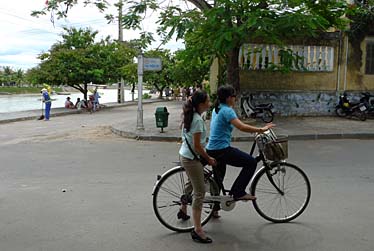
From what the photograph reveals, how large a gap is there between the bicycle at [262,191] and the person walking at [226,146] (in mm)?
140

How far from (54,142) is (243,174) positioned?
8580 millimetres

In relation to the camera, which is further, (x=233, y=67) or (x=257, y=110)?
(x=257, y=110)

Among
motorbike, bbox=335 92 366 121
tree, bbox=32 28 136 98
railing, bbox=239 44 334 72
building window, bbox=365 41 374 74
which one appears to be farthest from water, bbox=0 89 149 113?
building window, bbox=365 41 374 74

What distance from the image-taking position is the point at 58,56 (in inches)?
1041

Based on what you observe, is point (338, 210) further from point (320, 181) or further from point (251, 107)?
point (251, 107)

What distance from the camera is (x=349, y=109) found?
16.5 metres

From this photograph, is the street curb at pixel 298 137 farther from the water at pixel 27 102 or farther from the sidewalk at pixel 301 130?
the water at pixel 27 102

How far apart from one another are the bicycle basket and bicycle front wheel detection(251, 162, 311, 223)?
0.16 meters

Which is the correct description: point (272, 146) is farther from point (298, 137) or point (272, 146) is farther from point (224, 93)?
point (298, 137)

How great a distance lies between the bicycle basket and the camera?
14.3ft

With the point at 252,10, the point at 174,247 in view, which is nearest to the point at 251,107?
the point at 252,10

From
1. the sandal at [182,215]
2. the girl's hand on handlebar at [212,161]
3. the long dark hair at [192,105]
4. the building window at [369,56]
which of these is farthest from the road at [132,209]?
the building window at [369,56]

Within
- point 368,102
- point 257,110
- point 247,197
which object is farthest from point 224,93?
point 368,102

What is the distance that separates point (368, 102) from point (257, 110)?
4.94 metres
